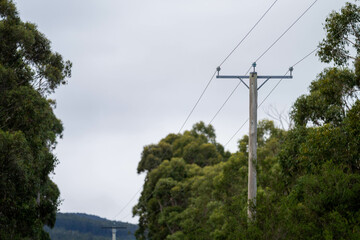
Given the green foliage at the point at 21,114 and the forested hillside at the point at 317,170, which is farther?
the green foliage at the point at 21,114

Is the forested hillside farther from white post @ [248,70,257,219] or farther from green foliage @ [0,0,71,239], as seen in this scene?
green foliage @ [0,0,71,239]

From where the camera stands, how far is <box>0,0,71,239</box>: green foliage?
23.4m

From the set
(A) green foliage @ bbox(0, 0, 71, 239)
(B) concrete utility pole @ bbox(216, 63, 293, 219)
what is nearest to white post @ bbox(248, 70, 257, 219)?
(B) concrete utility pole @ bbox(216, 63, 293, 219)

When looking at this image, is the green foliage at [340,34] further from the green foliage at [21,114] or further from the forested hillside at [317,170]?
the green foliage at [21,114]

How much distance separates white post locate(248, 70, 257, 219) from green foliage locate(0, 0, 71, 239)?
10.6m

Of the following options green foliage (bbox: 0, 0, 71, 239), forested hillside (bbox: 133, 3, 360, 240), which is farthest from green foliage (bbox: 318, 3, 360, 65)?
green foliage (bbox: 0, 0, 71, 239)

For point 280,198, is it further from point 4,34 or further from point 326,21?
point 4,34

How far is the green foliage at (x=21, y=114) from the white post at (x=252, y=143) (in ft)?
34.8

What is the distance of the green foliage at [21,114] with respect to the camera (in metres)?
23.4

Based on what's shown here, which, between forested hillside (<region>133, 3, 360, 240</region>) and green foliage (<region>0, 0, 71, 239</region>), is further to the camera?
green foliage (<region>0, 0, 71, 239</region>)

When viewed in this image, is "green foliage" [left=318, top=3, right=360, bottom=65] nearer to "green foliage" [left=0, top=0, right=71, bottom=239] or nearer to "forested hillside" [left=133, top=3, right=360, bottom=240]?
"forested hillside" [left=133, top=3, right=360, bottom=240]

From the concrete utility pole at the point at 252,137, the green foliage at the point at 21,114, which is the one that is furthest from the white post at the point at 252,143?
the green foliage at the point at 21,114

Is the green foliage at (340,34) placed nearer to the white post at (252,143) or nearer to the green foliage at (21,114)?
the white post at (252,143)

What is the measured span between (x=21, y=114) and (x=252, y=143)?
12.4m
